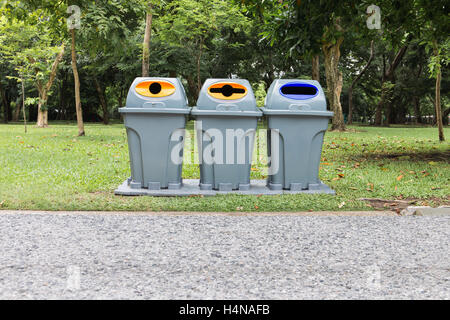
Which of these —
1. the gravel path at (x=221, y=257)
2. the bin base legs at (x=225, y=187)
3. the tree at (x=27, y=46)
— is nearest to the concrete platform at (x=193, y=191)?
the bin base legs at (x=225, y=187)

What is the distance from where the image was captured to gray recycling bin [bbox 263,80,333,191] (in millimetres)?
5605

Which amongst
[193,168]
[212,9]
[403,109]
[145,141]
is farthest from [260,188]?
[403,109]

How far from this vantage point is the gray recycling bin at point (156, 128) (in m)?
5.52

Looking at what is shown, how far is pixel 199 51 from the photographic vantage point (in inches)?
877

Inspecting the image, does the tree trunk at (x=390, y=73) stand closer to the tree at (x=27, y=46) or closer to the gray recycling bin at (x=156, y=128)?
the tree at (x=27, y=46)

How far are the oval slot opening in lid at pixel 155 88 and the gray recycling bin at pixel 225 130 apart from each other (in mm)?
410

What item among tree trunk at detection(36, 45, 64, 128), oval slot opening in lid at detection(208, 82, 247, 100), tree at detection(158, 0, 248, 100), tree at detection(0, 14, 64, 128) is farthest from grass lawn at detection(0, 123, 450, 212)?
tree trunk at detection(36, 45, 64, 128)

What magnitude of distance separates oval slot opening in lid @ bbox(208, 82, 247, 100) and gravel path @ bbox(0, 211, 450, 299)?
1.75 m

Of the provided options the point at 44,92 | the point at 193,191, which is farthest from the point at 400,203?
the point at 44,92

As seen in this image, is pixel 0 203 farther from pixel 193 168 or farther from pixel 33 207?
pixel 193 168

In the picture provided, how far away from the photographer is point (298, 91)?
5.91 m

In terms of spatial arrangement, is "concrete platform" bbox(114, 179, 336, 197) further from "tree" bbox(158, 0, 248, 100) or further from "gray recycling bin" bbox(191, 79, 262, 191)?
"tree" bbox(158, 0, 248, 100)

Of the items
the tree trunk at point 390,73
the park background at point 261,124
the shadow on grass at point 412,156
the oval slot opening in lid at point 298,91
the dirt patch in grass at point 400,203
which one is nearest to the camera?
the dirt patch in grass at point 400,203

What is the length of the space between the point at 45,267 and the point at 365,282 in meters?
2.22
